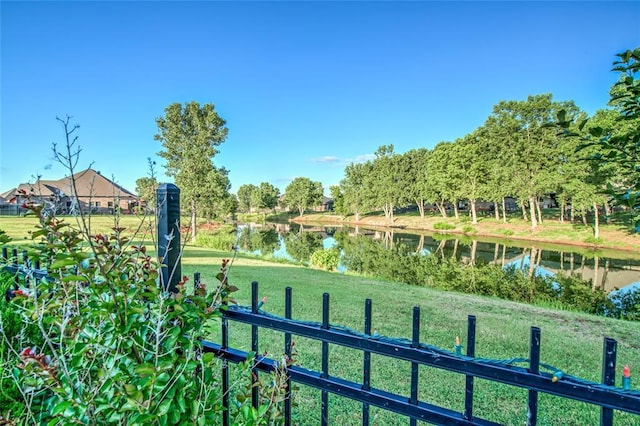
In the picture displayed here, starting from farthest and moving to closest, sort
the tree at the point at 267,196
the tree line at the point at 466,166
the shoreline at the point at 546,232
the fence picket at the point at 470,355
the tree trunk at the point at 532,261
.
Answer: the tree at the point at 267,196 < the tree line at the point at 466,166 < the shoreline at the point at 546,232 < the tree trunk at the point at 532,261 < the fence picket at the point at 470,355

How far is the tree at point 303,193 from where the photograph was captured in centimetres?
5816

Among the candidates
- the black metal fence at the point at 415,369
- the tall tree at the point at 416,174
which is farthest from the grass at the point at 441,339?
the tall tree at the point at 416,174

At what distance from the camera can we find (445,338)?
13.8ft

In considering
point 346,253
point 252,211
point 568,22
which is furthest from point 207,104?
point 252,211

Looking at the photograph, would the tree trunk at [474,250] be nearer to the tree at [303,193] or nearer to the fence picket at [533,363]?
the fence picket at [533,363]

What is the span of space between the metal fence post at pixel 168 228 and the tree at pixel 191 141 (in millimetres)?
19007

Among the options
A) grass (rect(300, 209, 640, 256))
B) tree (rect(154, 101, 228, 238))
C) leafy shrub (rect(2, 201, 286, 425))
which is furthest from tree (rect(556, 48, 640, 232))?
tree (rect(154, 101, 228, 238))

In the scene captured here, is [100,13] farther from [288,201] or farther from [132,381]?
[288,201]

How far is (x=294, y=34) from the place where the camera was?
15797mm

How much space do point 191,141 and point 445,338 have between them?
800 inches

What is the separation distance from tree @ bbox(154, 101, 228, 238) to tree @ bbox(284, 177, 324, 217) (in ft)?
119

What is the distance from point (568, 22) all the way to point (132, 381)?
44.4ft

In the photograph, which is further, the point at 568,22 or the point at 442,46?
the point at 442,46

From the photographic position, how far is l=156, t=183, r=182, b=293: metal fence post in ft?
5.48
